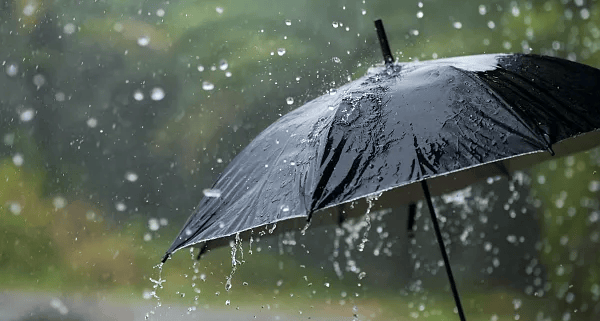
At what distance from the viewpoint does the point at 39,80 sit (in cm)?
830

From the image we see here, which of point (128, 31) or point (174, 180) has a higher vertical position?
point (128, 31)

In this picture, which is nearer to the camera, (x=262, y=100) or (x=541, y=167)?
(x=541, y=167)

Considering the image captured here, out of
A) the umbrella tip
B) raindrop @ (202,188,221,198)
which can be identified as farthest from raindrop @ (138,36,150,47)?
the umbrella tip

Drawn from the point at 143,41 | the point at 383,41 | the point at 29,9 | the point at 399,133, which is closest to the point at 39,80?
the point at 29,9

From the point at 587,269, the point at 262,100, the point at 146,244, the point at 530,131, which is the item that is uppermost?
the point at 262,100

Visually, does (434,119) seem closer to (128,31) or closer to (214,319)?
(214,319)

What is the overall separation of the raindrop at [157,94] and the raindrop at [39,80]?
1.38m

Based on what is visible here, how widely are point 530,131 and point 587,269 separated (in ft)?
14.7

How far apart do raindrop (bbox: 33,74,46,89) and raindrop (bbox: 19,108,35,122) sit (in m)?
0.35

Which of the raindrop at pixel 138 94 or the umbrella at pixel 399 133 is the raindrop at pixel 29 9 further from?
the umbrella at pixel 399 133

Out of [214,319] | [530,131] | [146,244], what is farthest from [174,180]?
[530,131]

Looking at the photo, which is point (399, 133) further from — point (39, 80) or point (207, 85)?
point (39, 80)

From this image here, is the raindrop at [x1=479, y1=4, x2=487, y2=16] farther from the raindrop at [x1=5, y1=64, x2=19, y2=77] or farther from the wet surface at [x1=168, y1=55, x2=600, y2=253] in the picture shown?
the raindrop at [x1=5, y1=64, x2=19, y2=77]

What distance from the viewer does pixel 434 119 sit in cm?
142
